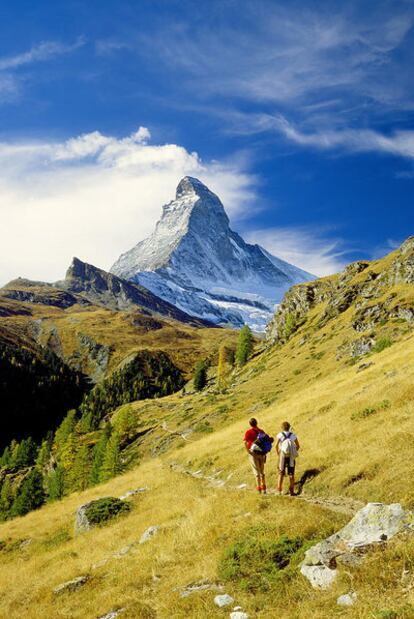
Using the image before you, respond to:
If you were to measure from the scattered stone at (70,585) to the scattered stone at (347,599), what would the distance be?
32.4 feet

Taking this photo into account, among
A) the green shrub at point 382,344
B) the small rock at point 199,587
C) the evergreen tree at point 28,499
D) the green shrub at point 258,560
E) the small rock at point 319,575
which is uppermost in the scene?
the green shrub at point 382,344

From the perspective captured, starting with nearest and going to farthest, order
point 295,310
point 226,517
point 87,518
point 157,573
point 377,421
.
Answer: point 157,573, point 226,517, point 377,421, point 87,518, point 295,310

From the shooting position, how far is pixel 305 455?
22.6m

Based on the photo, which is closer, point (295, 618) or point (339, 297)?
point (295, 618)

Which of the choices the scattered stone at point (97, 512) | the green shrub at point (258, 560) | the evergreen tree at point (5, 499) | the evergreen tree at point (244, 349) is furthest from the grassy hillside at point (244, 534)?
the evergreen tree at point (244, 349)

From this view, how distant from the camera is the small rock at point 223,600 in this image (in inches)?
413

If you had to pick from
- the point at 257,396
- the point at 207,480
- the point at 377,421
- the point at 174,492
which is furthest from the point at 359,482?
the point at 257,396

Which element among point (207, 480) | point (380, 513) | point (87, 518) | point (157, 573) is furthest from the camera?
point (207, 480)

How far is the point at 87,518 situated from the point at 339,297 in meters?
92.7

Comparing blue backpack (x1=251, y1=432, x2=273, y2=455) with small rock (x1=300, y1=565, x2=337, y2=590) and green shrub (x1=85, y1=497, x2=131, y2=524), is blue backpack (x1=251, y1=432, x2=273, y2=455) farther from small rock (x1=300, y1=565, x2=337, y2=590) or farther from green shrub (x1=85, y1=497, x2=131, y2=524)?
small rock (x1=300, y1=565, x2=337, y2=590)

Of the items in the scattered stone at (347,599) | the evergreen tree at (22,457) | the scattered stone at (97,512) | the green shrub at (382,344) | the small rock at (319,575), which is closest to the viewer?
the scattered stone at (347,599)

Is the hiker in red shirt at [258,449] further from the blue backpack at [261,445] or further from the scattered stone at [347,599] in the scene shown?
the scattered stone at [347,599]

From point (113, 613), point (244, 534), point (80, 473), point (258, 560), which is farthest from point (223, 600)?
point (80, 473)

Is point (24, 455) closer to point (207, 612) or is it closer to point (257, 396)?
point (257, 396)
